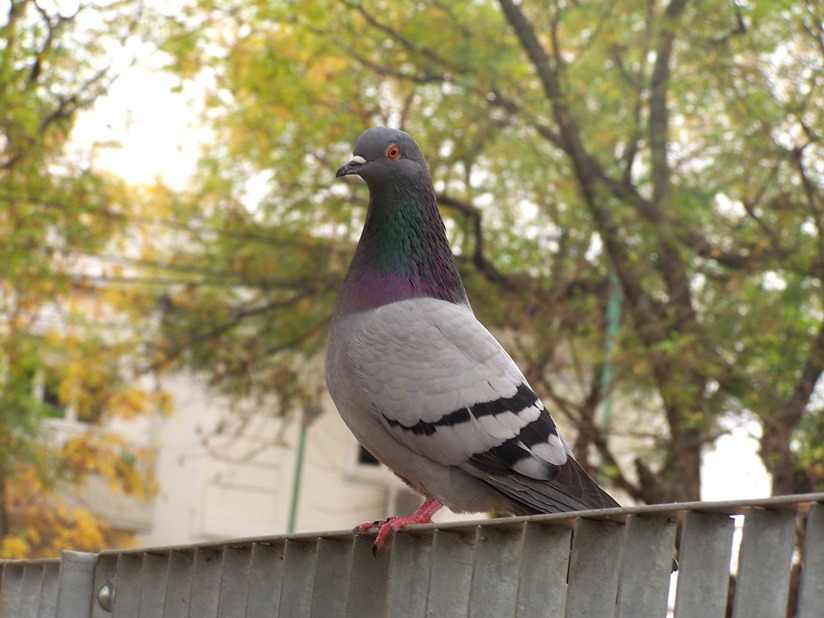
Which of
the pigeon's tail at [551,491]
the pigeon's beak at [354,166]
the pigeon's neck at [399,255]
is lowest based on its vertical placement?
the pigeon's tail at [551,491]

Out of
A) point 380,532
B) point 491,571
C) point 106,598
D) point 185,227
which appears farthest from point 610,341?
point 491,571

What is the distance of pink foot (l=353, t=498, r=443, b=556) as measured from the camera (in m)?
2.56

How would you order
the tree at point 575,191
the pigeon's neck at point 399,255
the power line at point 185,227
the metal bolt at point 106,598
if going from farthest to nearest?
1. the power line at point 185,227
2. the tree at point 575,191
3. the pigeon's neck at point 399,255
4. the metal bolt at point 106,598

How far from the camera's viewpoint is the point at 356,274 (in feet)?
11.5

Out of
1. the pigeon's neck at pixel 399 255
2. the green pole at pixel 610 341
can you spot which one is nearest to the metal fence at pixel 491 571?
the pigeon's neck at pixel 399 255

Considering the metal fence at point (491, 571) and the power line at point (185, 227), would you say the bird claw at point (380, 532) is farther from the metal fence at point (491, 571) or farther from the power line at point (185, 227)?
the power line at point (185, 227)

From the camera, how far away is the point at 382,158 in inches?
138

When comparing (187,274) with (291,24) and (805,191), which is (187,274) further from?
(805,191)

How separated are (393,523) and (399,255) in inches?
37.8

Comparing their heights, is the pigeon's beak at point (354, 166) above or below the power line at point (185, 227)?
below

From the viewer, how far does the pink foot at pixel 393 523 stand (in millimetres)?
2559

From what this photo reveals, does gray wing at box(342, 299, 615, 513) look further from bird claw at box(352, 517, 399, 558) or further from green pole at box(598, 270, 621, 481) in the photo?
green pole at box(598, 270, 621, 481)

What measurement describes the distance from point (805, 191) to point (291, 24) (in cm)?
445

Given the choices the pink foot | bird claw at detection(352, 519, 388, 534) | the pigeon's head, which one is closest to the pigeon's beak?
the pigeon's head
